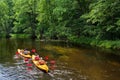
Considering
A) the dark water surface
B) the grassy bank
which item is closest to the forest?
the grassy bank

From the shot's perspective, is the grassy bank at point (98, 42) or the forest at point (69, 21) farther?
the forest at point (69, 21)

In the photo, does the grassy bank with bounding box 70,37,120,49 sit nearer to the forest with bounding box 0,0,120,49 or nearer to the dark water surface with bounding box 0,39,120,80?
the forest with bounding box 0,0,120,49

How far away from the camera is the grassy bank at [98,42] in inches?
1350

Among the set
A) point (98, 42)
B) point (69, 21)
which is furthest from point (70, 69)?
point (69, 21)

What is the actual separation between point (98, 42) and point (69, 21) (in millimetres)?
11074

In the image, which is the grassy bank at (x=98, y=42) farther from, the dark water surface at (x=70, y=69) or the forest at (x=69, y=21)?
the dark water surface at (x=70, y=69)

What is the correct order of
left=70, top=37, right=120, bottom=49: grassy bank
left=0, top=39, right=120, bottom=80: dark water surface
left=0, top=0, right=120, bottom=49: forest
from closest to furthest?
left=0, top=39, right=120, bottom=80: dark water surface
left=70, top=37, right=120, bottom=49: grassy bank
left=0, top=0, right=120, bottom=49: forest

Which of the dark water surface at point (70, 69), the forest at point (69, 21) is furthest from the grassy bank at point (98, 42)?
the dark water surface at point (70, 69)

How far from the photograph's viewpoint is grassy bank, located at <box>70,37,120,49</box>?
34.3m

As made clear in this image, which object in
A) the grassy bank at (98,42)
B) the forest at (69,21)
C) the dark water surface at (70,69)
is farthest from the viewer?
the forest at (69,21)

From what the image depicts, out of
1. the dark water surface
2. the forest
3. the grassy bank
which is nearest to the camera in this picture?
the dark water surface

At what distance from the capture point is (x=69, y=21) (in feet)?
157

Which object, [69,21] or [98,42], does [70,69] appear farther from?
[69,21]

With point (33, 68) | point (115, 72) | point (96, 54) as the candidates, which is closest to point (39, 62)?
point (33, 68)
